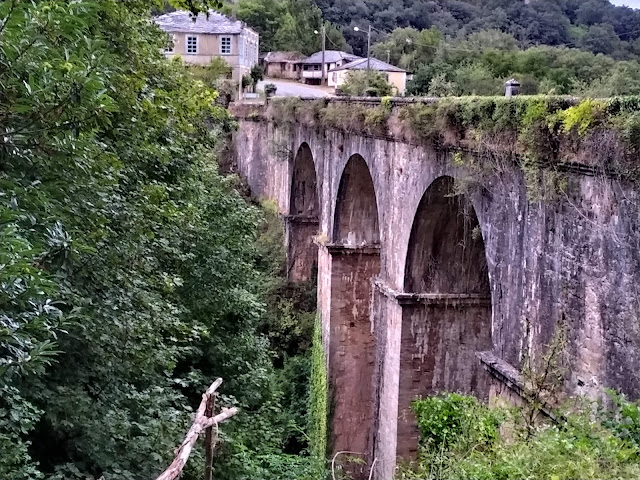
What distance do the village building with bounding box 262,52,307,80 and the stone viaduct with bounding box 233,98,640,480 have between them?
105 ft

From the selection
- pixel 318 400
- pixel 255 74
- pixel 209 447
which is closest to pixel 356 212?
pixel 318 400

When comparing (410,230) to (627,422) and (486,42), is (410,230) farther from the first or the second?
(486,42)

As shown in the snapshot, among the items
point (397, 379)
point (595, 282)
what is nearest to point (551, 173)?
point (595, 282)

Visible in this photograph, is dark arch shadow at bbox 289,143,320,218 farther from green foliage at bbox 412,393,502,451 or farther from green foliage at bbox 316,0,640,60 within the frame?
green foliage at bbox 316,0,640,60

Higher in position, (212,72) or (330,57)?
(330,57)

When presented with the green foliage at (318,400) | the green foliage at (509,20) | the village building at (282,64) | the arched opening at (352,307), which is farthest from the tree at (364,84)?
the village building at (282,64)

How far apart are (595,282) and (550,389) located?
1.00m

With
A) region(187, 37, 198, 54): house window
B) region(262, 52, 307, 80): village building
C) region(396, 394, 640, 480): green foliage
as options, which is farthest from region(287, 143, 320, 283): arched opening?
A: region(262, 52, 307, 80): village building

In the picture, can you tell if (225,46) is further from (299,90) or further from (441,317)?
(441,317)

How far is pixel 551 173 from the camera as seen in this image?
19.9 feet

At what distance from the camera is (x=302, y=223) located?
19.6 m

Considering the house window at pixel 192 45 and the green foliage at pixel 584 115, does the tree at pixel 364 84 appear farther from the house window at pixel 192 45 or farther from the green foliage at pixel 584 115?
the house window at pixel 192 45

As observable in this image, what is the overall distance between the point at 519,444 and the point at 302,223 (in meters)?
15.0

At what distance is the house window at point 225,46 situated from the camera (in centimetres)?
3616
